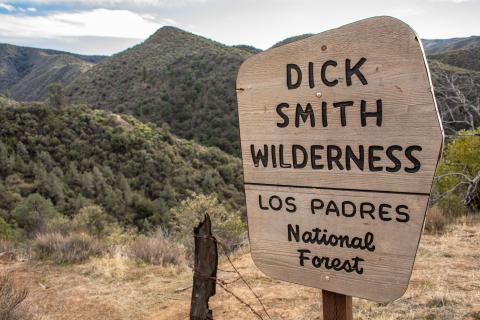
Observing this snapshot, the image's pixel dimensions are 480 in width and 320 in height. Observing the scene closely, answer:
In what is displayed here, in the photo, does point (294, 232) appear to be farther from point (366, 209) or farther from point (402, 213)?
point (402, 213)

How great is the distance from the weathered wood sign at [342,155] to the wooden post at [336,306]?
0.08 meters

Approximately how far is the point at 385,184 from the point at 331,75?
18.2 inches

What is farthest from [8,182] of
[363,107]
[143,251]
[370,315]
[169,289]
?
[363,107]

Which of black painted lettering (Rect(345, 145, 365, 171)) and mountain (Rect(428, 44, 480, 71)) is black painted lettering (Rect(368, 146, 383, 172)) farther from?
mountain (Rect(428, 44, 480, 71))

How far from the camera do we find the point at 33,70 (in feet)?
360

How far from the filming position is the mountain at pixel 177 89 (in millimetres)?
45625

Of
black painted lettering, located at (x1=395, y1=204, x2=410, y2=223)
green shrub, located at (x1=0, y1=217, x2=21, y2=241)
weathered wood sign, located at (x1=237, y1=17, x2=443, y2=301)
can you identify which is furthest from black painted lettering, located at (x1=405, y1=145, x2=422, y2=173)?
green shrub, located at (x1=0, y1=217, x2=21, y2=241)

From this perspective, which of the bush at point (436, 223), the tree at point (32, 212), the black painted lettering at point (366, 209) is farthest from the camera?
the tree at point (32, 212)

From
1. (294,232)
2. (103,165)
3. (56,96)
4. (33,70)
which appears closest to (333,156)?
(294,232)

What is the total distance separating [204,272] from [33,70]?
123972 mm

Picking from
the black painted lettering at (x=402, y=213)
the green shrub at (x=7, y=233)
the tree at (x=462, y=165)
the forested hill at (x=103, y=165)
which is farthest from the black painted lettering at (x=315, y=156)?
the forested hill at (x=103, y=165)

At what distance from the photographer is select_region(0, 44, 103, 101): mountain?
90688 millimetres

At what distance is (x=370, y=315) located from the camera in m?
3.61

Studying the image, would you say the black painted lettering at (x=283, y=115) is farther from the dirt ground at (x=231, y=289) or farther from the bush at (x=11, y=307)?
the bush at (x=11, y=307)
